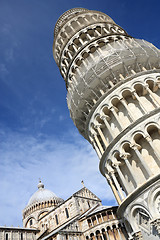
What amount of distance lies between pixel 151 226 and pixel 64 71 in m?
16.3

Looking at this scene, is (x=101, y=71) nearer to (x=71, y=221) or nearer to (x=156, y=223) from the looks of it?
(x=156, y=223)

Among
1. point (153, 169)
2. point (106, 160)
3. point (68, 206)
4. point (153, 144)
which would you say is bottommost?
point (153, 169)

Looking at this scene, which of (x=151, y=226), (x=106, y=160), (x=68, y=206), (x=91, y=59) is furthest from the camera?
(x=68, y=206)

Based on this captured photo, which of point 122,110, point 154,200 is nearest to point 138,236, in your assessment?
point 154,200

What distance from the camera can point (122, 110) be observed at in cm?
1314

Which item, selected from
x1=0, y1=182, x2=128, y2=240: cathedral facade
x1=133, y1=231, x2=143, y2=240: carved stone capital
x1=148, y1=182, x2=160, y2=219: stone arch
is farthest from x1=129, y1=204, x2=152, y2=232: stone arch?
x1=0, y1=182, x2=128, y2=240: cathedral facade

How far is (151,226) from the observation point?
29.1 feet

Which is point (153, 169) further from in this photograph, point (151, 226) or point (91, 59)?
point (91, 59)

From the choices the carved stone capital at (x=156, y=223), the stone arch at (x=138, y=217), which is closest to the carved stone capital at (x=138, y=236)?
the stone arch at (x=138, y=217)

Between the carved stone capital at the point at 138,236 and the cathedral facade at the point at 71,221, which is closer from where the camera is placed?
the carved stone capital at the point at 138,236

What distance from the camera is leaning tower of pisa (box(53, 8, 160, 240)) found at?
970 cm

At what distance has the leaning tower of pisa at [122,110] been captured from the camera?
970 cm

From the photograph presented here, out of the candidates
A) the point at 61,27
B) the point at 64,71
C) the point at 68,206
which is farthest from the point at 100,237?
the point at 61,27

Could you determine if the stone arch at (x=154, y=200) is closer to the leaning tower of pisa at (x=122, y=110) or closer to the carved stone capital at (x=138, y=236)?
the leaning tower of pisa at (x=122, y=110)
